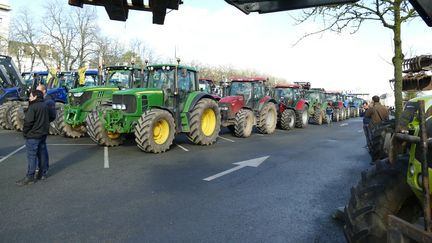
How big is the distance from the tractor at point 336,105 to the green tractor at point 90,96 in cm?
1909

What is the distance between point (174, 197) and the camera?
5879 millimetres

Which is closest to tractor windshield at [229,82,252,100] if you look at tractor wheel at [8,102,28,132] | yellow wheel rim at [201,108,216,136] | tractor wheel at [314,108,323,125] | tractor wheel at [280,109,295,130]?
tractor wheel at [280,109,295,130]

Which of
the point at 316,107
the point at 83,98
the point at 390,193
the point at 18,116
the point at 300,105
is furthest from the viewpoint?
the point at 316,107

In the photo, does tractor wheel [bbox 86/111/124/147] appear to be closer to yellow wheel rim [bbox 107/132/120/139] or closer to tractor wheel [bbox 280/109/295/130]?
yellow wheel rim [bbox 107/132/120/139]

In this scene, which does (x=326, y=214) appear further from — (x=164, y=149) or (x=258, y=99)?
(x=258, y=99)

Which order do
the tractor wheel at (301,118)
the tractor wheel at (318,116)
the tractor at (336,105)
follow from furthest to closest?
1. the tractor at (336,105)
2. the tractor wheel at (318,116)
3. the tractor wheel at (301,118)

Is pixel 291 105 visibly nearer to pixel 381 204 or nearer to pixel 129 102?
pixel 129 102

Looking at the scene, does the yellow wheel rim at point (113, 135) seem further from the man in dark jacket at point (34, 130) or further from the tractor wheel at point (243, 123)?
the tractor wheel at point (243, 123)

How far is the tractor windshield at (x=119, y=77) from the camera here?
12602 mm

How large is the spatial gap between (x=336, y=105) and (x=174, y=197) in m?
24.9

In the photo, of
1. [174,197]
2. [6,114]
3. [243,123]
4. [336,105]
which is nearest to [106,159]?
[174,197]

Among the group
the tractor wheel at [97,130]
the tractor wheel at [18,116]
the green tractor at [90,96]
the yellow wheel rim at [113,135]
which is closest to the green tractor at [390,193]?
the tractor wheel at [97,130]

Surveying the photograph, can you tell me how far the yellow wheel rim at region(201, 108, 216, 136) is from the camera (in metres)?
12.3

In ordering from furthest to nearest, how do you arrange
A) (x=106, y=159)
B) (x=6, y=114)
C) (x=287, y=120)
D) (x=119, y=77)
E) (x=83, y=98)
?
(x=287, y=120) → (x=6, y=114) → (x=119, y=77) → (x=83, y=98) → (x=106, y=159)
